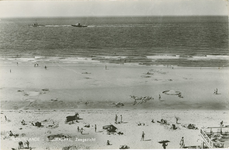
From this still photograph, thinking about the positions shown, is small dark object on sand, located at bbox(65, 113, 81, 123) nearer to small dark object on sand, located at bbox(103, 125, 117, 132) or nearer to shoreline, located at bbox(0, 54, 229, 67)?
small dark object on sand, located at bbox(103, 125, 117, 132)

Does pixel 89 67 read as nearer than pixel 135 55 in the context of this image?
Yes

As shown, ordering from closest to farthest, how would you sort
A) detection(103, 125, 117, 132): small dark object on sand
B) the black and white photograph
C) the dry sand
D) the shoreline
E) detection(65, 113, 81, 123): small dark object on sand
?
the black and white photograph, the dry sand, detection(103, 125, 117, 132): small dark object on sand, detection(65, 113, 81, 123): small dark object on sand, the shoreline

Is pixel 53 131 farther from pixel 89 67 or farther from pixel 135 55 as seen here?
pixel 135 55

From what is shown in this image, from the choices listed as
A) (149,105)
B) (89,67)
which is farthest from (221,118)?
(89,67)

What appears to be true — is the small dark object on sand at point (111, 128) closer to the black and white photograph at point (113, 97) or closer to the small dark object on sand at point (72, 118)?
the black and white photograph at point (113, 97)

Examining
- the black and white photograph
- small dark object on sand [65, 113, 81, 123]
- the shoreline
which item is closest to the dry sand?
the black and white photograph

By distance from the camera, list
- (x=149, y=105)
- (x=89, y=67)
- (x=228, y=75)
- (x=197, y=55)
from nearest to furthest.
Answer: (x=149, y=105)
(x=228, y=75)
(x=89, y=67)
(x=197, y=55)

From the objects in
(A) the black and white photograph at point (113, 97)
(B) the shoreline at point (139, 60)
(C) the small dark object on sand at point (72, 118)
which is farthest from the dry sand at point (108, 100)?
(B) the shoreline at point (139, 60)

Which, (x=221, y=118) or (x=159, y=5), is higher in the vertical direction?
(x=159, y=5)
